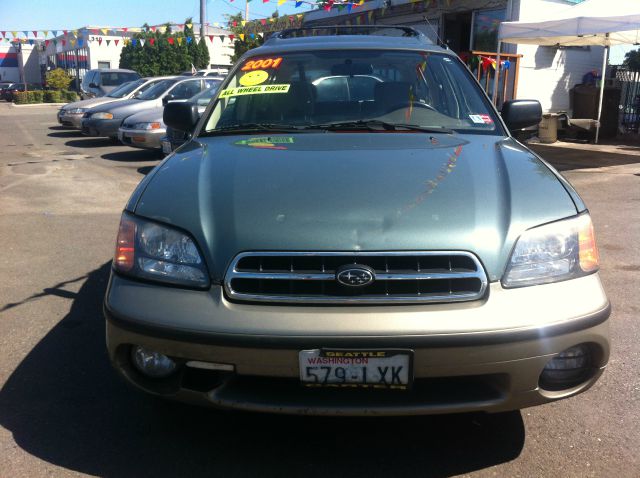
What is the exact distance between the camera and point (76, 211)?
23.6 ft

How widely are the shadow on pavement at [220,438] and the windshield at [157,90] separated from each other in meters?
11.1

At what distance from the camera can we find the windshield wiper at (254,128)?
3.37 metres

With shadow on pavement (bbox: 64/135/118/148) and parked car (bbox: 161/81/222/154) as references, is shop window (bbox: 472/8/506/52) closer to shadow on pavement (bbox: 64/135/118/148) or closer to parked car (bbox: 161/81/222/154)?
parked car (bbox: 161/81/222/154)

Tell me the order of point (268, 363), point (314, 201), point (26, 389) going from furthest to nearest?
point (26, 389), point (314, 201), point (268, 363)

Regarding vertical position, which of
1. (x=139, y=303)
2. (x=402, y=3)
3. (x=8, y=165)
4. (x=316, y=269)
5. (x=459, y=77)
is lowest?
(x=8, y=165)

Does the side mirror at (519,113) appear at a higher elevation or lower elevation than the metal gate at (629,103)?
higher

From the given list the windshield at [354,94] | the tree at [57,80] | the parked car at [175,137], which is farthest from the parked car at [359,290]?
the tree at [57,80]

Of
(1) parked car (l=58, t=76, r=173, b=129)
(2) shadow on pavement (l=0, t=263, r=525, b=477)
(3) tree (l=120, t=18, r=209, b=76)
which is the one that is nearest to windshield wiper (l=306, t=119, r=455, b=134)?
(2) shadow on pavement (l=0, t=263, r=525, b=477)

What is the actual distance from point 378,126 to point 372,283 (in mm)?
1426

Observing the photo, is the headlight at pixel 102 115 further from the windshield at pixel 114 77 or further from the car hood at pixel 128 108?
the windshield at pixel 114 77

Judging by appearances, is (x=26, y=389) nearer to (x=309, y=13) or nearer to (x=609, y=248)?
(x=609, y=248)

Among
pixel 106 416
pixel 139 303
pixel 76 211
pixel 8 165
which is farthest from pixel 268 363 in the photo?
pixel 8 165

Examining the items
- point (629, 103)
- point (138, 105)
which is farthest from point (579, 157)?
point (138, 105)

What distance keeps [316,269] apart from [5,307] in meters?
2.89
